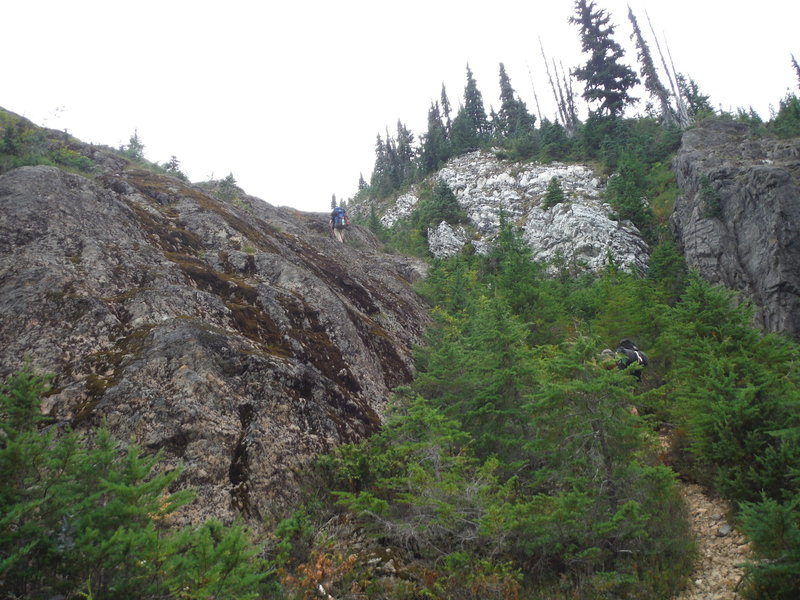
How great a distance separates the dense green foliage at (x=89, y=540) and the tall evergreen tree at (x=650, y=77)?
52.5 m

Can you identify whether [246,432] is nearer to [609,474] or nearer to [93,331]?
[93,331]

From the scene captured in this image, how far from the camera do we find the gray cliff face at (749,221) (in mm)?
20703

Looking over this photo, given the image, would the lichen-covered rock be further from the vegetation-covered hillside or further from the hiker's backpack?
the vegetation-covered hillside

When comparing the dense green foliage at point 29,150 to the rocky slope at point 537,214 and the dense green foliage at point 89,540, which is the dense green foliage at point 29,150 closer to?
the dense green foliage at point 89,540

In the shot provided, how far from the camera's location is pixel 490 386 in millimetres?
10039

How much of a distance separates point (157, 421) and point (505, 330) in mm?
7427

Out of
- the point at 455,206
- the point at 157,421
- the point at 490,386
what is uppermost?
the point at 455,206

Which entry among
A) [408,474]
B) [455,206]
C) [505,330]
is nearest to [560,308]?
[505,330]

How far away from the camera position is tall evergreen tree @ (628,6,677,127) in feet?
152

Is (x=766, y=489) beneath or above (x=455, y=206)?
beneath

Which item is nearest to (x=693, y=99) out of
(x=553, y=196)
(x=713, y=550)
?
(x=553, y=196)

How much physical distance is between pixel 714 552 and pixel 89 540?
30.4 feet

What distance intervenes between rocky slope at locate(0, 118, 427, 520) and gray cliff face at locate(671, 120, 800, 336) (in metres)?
A: 18.1

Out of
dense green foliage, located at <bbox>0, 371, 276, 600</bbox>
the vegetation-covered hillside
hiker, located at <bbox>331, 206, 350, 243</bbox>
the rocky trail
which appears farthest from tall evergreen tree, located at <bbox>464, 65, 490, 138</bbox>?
dense green foliage, located at <bbox>0, 371, 276, 600</bbox>
